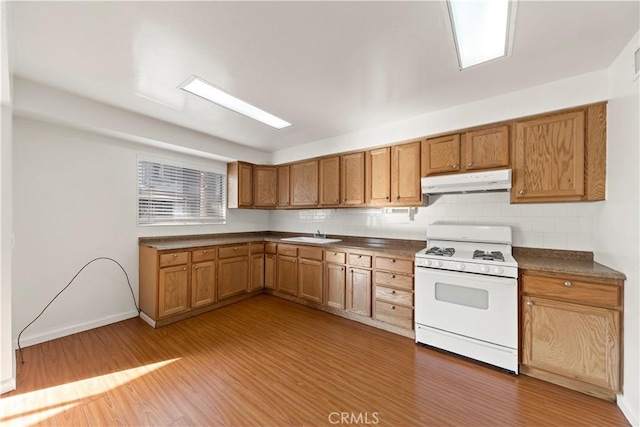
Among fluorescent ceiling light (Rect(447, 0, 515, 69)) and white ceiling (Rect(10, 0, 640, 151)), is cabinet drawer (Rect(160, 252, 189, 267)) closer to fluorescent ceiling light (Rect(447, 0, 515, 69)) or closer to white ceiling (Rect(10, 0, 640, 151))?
white ceiling (Rect(10, 0, 640, 151))

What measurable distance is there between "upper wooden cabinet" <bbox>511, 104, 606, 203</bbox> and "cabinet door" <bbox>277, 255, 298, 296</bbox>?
9.51 feet

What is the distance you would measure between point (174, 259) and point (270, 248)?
1.48 metres

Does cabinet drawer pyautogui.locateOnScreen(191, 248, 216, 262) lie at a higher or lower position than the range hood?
lower

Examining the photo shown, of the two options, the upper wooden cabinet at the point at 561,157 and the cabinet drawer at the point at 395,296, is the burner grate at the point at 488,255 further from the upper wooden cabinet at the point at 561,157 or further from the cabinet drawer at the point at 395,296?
the cabinet drawer at the point at 395,296

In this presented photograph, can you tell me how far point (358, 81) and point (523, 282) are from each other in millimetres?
2293

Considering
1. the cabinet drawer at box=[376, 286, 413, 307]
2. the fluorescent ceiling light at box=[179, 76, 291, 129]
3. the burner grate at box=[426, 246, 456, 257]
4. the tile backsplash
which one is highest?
the fluorescent ceiling light at box=[179, 76, 291, 129]

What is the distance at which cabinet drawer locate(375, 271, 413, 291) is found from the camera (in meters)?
2.79

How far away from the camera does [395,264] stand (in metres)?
2.89

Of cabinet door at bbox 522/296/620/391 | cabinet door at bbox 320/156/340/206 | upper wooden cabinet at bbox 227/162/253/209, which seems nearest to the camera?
cabinet door at bbox 522/296/620/391

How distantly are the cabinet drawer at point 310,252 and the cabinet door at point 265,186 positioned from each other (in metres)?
1.26

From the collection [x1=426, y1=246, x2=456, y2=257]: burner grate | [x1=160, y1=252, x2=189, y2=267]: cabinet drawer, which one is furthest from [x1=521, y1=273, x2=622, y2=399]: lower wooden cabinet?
[x1=160, y1=252, x2=189, y2=267]: cabinet drawer

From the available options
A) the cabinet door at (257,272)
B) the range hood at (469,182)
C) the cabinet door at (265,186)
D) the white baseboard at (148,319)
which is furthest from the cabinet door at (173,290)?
the range hood at (469,182)

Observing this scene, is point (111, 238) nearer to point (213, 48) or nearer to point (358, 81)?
point (213, 48)

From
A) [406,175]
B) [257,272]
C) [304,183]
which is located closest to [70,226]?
[257,272]
